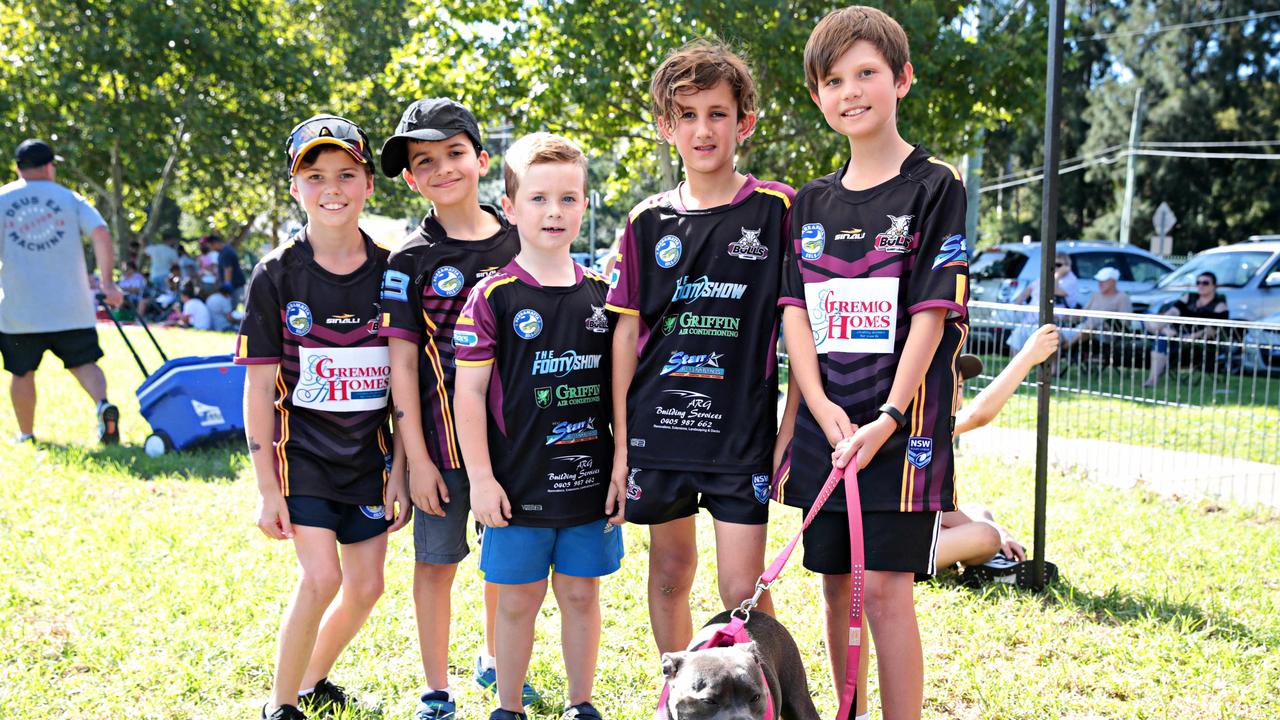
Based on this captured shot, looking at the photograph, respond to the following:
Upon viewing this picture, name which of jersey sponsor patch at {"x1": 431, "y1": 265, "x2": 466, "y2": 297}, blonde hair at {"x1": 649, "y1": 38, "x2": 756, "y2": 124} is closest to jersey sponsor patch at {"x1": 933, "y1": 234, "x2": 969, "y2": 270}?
blonde hair at {"x1": 649, "y1": 38, "x2": 756, "y2": 124}

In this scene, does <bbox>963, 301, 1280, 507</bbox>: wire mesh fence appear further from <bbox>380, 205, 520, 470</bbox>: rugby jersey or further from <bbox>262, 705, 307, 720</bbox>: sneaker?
<bbox>262, 705, 307, 720</bbox>: sneaker

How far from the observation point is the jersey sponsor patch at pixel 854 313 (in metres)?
2.66

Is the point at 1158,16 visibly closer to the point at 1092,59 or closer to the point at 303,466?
the point at 1092,59

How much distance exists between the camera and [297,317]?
9.99 feet

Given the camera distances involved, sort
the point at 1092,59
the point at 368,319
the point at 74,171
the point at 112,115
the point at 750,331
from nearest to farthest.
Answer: the point at 750,331 < the point at 368,319 < the point at 112,115 < the point at 74,171 < the point at 1092,59

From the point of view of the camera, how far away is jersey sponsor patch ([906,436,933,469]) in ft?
8.70

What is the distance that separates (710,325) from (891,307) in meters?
0.54

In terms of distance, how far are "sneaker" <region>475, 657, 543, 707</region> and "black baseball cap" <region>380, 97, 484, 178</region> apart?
185cm

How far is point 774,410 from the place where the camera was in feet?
9.66

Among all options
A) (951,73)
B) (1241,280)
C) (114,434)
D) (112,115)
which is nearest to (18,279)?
(114,434)

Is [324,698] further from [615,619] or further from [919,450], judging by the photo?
[919,450]

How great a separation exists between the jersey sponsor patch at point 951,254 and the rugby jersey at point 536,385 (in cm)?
104

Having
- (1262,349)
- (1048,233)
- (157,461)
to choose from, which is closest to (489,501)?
(1048,233)

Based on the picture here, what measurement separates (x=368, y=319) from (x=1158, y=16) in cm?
4802
